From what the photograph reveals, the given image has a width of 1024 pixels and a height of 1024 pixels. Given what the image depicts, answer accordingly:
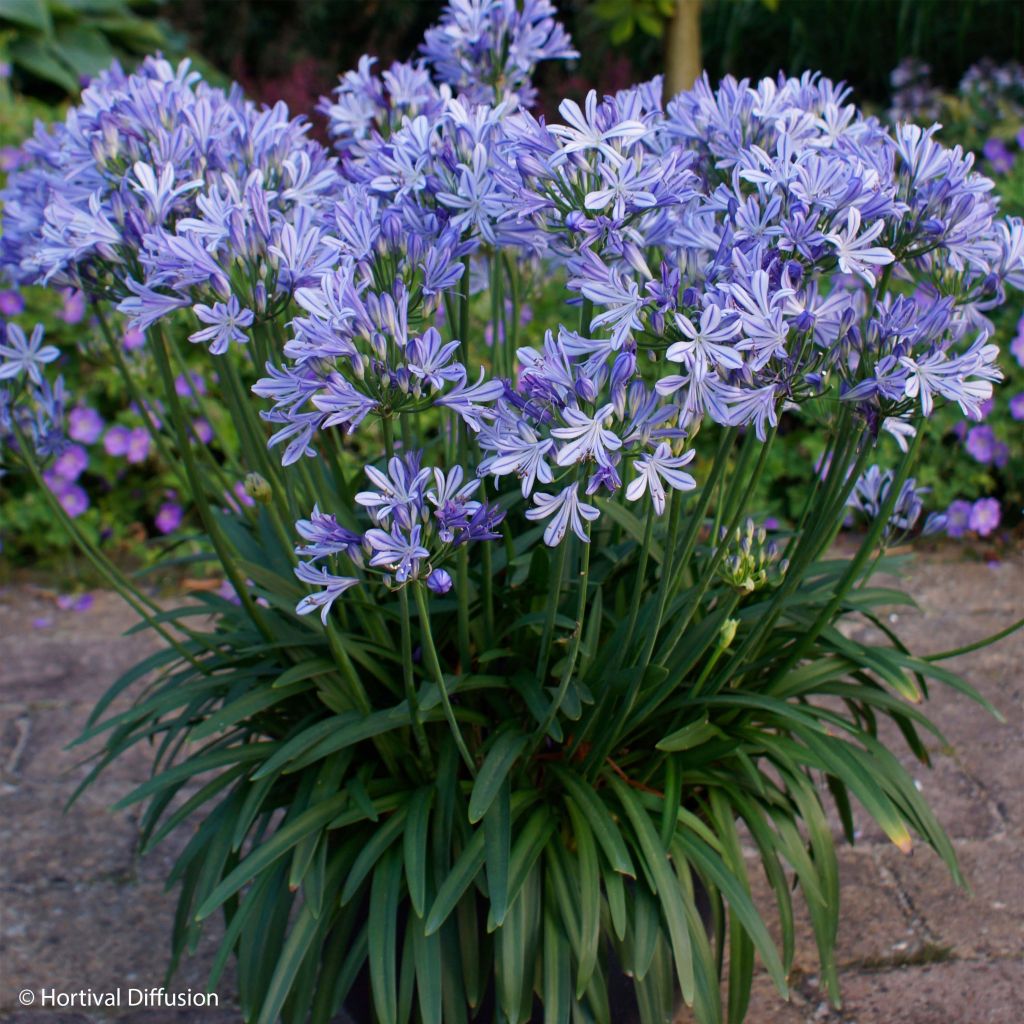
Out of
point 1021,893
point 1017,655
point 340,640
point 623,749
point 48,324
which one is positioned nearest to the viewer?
point 340,640

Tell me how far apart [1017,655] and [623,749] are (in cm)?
200

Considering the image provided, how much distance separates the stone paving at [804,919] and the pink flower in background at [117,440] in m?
0.88

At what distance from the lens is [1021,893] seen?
2430 mm

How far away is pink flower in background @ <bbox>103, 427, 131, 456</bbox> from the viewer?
13.5 ft

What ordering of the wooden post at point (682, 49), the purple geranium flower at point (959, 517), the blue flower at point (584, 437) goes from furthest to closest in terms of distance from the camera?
the wooden post at point (682, 49), the purple geranium flower at point (959, 517), the blue flower at point (584, 437)

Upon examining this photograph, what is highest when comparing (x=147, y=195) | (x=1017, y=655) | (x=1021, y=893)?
(x=147, y=195)

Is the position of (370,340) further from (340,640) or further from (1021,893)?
(1021,893)

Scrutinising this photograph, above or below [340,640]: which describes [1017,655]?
below

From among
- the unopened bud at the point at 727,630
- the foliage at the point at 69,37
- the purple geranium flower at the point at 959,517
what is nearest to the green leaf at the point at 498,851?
the unopened bud at the point at 727,630

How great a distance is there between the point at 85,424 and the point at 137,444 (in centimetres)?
18

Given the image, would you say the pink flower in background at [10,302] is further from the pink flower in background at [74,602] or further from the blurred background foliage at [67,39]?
the blurred background foliage at [67,39]

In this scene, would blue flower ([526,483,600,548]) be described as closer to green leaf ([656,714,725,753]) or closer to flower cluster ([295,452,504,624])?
flower cluster ([295,452,504,624])

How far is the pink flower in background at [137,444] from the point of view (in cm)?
410

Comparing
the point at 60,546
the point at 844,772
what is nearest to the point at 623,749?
the point at 844,772
